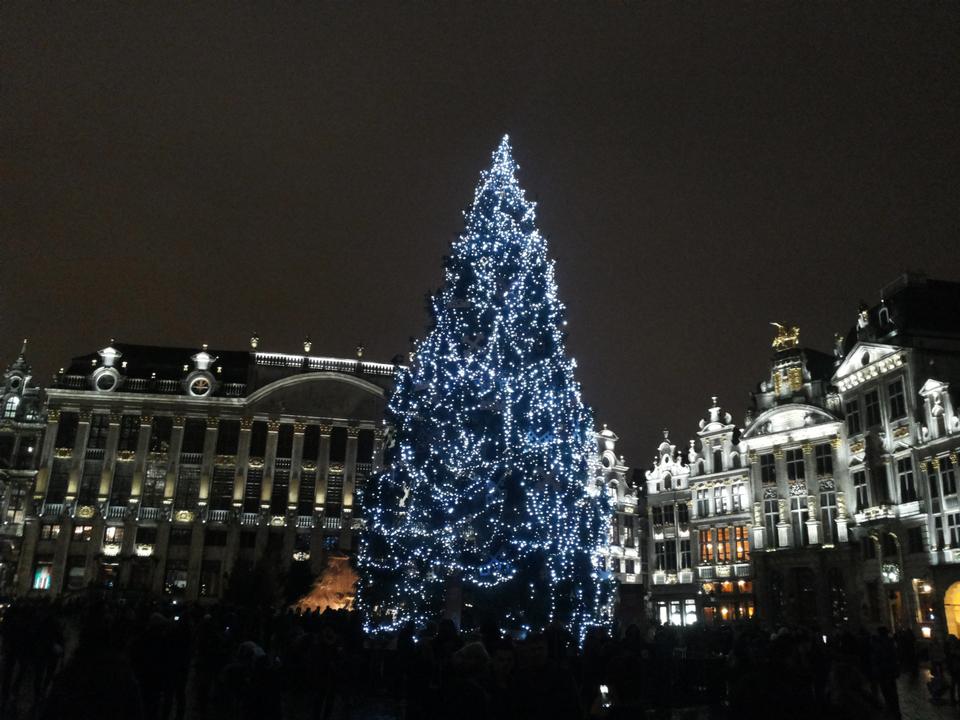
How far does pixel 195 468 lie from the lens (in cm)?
5975

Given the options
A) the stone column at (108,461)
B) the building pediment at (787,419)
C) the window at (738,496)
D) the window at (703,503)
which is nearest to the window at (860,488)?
the building pediment at (787,419)

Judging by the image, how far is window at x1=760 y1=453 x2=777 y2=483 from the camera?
161ft

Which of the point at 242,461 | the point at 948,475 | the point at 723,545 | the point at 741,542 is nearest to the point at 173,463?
the point at 242,461

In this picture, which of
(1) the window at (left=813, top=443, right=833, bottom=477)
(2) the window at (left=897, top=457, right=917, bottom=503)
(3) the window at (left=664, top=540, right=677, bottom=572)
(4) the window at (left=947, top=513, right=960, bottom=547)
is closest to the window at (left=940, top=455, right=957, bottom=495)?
(4) the window at (left=947, top=513, right=960, bottom=547)

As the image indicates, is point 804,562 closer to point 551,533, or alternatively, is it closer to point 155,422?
point 551,533

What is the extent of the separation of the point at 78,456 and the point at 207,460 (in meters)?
9.28

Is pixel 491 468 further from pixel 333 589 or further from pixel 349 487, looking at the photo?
pixel 349 487

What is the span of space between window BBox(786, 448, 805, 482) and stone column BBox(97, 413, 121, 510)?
46719 mm

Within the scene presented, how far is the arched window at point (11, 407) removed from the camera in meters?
63.7

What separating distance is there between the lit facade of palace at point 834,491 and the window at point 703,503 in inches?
3.2

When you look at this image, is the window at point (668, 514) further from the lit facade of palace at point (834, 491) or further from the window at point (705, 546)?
the window at point (705, 546)

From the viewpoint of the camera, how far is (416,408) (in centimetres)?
2436

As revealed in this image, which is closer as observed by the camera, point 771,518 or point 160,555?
point 771,518

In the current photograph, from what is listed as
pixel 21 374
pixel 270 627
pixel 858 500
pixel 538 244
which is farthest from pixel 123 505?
pixel 858 500
